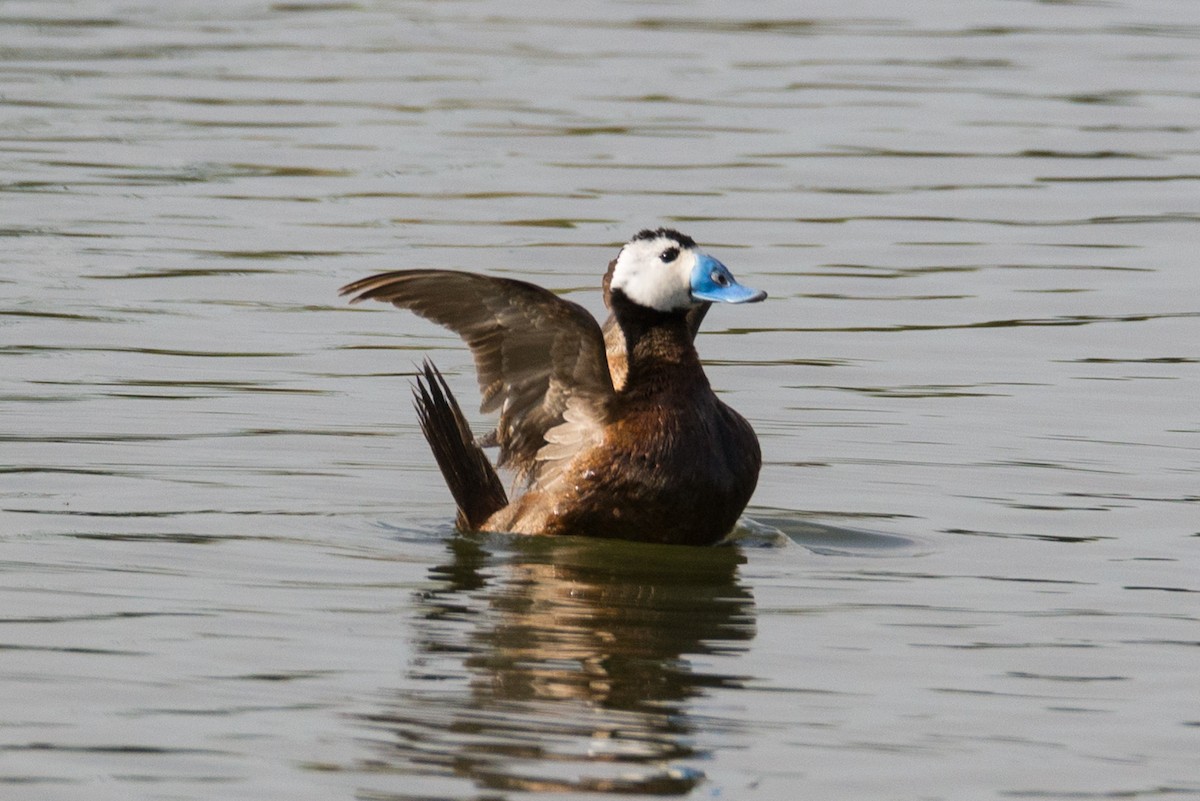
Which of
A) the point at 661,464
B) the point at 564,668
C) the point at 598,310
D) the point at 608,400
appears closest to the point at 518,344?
the point at 608,400

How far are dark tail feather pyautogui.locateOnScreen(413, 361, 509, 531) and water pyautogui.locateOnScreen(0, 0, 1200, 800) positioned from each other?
11.2 inches

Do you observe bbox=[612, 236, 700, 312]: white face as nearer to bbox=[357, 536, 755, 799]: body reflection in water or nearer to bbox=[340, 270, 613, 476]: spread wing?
bbox=[340, 270, 613, 476]: spread wing

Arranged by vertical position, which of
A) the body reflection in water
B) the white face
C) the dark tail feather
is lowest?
the body reflection in water

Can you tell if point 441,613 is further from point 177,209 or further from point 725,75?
point 725,75

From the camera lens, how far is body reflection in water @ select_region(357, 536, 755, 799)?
5723mm

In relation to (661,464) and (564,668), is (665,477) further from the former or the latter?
(564,668)

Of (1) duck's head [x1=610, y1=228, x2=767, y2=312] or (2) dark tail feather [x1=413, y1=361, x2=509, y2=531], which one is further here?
(2) dark tail feather [x1=413, y1=361, x2=509, y2=531]

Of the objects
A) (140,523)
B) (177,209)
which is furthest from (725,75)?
(140,523)

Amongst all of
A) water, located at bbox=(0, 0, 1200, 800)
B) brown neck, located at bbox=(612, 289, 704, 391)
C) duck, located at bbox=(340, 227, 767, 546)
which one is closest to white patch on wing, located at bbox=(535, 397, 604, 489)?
duck, located at bbox=(340, 227, 767, 546)

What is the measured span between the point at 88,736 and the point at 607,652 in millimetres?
1609

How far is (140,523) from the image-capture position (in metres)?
8.40

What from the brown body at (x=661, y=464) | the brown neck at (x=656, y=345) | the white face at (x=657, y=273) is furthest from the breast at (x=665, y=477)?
the white face at (x=657, y=273)

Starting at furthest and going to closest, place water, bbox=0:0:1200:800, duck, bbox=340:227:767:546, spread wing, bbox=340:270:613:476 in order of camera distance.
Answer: duck, bbox=340:227:767:546 → spread wing, bbox=340:270:613:476 → water, bbox=0:0:1200:800

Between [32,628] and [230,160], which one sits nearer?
[32,628]
